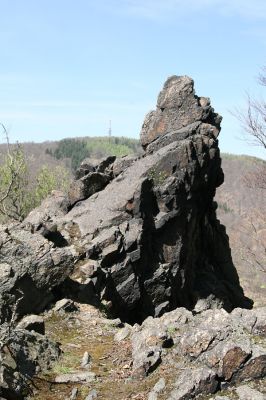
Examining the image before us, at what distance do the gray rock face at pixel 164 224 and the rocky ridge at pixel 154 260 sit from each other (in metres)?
0.09

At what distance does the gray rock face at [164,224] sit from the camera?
25.6m

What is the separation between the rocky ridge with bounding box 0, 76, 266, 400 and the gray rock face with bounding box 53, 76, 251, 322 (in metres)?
0.09

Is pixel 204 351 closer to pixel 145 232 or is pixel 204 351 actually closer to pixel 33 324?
pixel 33 324

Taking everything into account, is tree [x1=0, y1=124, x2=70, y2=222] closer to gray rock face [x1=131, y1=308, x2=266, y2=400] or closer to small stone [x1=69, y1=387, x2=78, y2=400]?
gray rock face [x1=131, y1=308, x2=266, y2=400]

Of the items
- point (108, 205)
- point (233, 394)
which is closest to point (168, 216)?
point (108, 205)

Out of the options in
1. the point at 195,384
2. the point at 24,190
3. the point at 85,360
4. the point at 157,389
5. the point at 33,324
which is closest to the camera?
the point at 195,384

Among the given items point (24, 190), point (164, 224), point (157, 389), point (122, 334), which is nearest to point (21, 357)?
point (157, 389)

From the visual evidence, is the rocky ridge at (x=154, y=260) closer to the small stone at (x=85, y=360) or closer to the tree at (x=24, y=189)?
the small stone at (x=85, y=360)

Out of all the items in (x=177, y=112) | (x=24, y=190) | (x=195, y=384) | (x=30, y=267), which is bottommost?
(x=195, y=384)

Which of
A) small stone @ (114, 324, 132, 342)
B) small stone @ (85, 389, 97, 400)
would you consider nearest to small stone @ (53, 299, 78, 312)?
small stone @ (114, 324, 132, 342)

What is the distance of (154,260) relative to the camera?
96.8 ft

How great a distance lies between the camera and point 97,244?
82.7 ft

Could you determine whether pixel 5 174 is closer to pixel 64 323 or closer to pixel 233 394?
pixel 64 323

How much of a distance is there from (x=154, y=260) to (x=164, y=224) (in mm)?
2864
